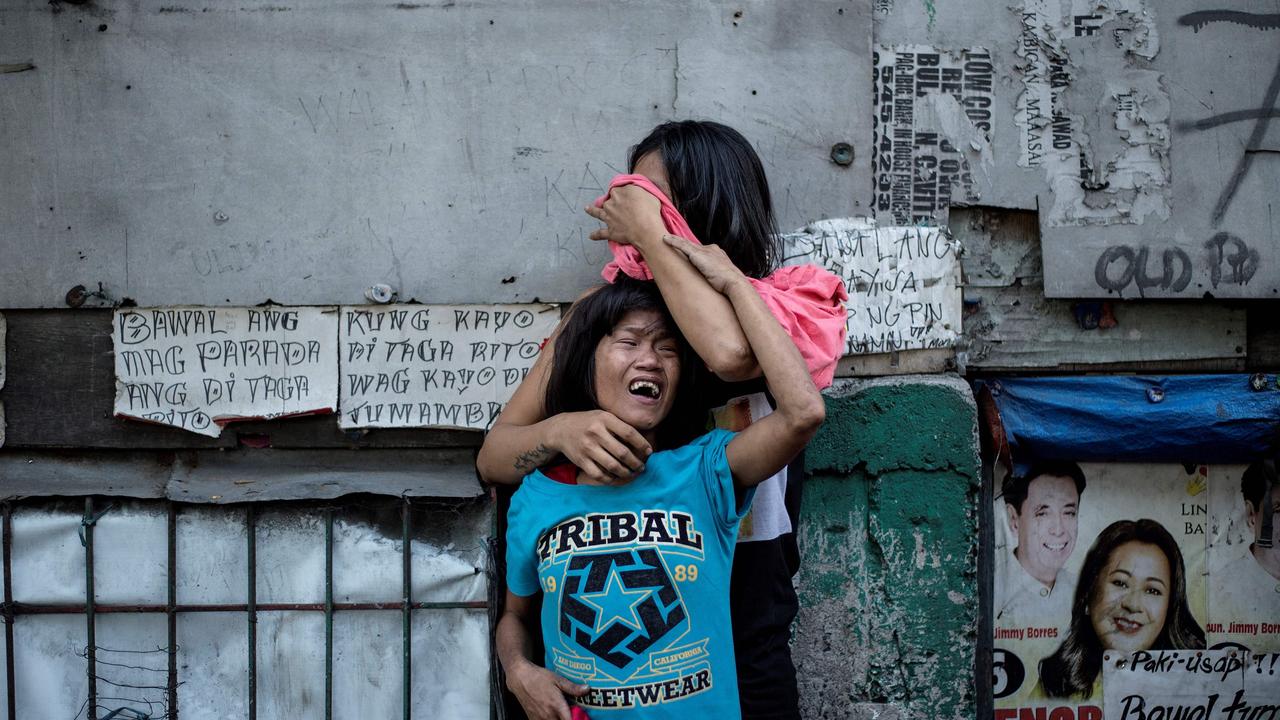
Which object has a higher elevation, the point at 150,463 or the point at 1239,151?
the point at 1239,151

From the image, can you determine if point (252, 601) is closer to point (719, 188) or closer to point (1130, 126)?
point (719, 188)

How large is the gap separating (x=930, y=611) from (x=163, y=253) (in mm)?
2534

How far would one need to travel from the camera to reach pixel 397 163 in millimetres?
2996

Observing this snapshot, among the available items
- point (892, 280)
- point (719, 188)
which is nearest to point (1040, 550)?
point (892, 280)

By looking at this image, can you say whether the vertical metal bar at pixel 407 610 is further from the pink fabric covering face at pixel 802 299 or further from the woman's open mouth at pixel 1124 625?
the woman's open mouth at pixel 1124 625

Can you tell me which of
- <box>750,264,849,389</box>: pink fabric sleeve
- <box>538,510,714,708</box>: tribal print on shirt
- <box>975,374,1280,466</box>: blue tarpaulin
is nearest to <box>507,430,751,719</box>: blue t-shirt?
<box>538,510,714,708</box>: tribal print on shirt

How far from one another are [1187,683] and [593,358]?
2.39 meters

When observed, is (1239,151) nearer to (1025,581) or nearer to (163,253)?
(1025,581)

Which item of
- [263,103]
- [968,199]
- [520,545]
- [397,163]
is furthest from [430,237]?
[968,199]

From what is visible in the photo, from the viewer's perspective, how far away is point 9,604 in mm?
2857

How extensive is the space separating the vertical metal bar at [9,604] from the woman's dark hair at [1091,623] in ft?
10.4

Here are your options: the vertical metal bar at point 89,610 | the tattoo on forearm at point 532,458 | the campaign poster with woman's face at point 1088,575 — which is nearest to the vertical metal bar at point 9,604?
the vertical metal bar at point 89,610

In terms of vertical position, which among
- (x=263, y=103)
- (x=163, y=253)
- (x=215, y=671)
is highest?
(x=263, y=103)

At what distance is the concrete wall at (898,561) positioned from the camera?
2.81 metres
